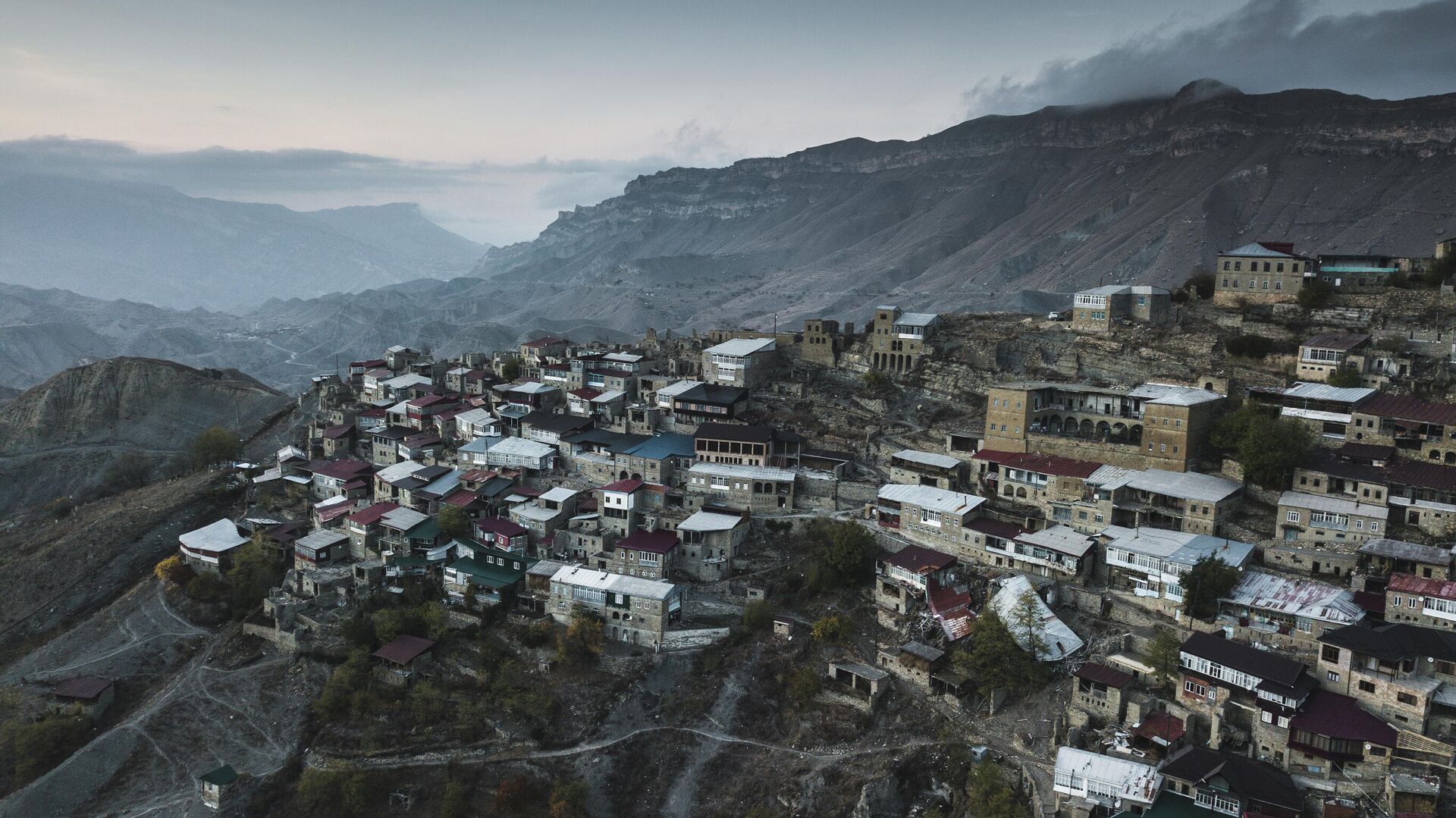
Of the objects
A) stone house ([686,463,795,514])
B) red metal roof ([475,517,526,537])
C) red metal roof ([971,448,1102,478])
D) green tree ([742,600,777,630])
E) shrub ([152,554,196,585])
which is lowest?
shrub ([152,554,196,585])

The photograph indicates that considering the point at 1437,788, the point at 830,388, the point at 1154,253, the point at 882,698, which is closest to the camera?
the point at 1437,788

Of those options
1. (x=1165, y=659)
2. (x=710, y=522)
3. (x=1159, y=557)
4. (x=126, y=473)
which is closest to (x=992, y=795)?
(x=1165, y=659)

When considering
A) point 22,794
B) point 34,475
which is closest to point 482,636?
point 22,794

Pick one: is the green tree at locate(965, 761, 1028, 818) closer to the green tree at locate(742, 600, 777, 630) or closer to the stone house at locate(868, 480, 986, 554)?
the green tree at locate(742, 600, 777, 630)

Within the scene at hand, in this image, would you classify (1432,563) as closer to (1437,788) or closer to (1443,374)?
(1437,788)

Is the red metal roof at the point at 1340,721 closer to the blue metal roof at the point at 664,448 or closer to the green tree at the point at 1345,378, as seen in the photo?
the green tree at the point at 1345,378

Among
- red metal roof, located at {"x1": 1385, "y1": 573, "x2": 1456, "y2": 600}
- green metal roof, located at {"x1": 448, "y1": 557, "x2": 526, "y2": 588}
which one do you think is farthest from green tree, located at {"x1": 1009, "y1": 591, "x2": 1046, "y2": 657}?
green metal roof, located at {"x1": 448, "y1": 557, "x2": 526, "y2": 588}

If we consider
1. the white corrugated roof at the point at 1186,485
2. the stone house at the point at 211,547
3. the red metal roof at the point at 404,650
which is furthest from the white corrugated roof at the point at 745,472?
the stone house at the point at 211,547
